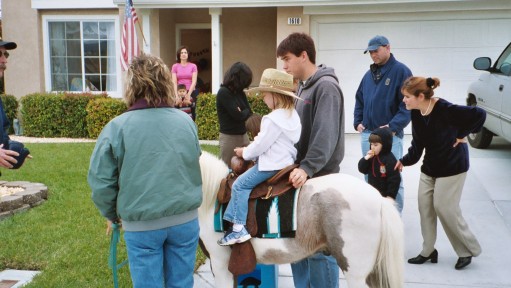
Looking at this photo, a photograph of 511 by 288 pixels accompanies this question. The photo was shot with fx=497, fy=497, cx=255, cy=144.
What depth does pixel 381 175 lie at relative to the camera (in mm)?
4770

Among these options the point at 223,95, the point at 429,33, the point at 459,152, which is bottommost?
the point at 459,152

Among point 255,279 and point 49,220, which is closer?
Answer: point 255,279

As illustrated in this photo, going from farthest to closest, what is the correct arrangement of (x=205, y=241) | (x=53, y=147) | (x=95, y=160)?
(x=53, y=147) → (x=205, y=241) → (x=95, y=160)

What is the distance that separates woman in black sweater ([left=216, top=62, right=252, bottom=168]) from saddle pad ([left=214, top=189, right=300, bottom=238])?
302 centimetres

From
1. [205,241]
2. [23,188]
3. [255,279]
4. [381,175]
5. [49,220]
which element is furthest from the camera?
[23,188]

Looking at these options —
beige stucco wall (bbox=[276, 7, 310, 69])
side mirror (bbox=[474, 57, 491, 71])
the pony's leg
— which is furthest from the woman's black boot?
beige stucco wall (bbox=[276, 7, 310, 69])

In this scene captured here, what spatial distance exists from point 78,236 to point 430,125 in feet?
12.9

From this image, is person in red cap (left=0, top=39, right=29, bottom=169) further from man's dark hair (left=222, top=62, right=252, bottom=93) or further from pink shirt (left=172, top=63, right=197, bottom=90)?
pink shirt (left=172, top=63, right=197, bottom=90)

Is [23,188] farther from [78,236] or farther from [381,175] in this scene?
[381,175]

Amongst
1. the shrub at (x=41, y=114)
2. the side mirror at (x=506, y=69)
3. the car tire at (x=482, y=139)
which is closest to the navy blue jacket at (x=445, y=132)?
the side mirror at (x=506, y=69)

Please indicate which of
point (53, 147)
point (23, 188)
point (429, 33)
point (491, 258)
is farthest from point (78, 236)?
point (429, 33)

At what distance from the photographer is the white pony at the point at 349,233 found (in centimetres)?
321

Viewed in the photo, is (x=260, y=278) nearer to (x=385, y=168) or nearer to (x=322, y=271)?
(x=322, y=271)

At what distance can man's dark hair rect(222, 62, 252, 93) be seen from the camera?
615 cm
